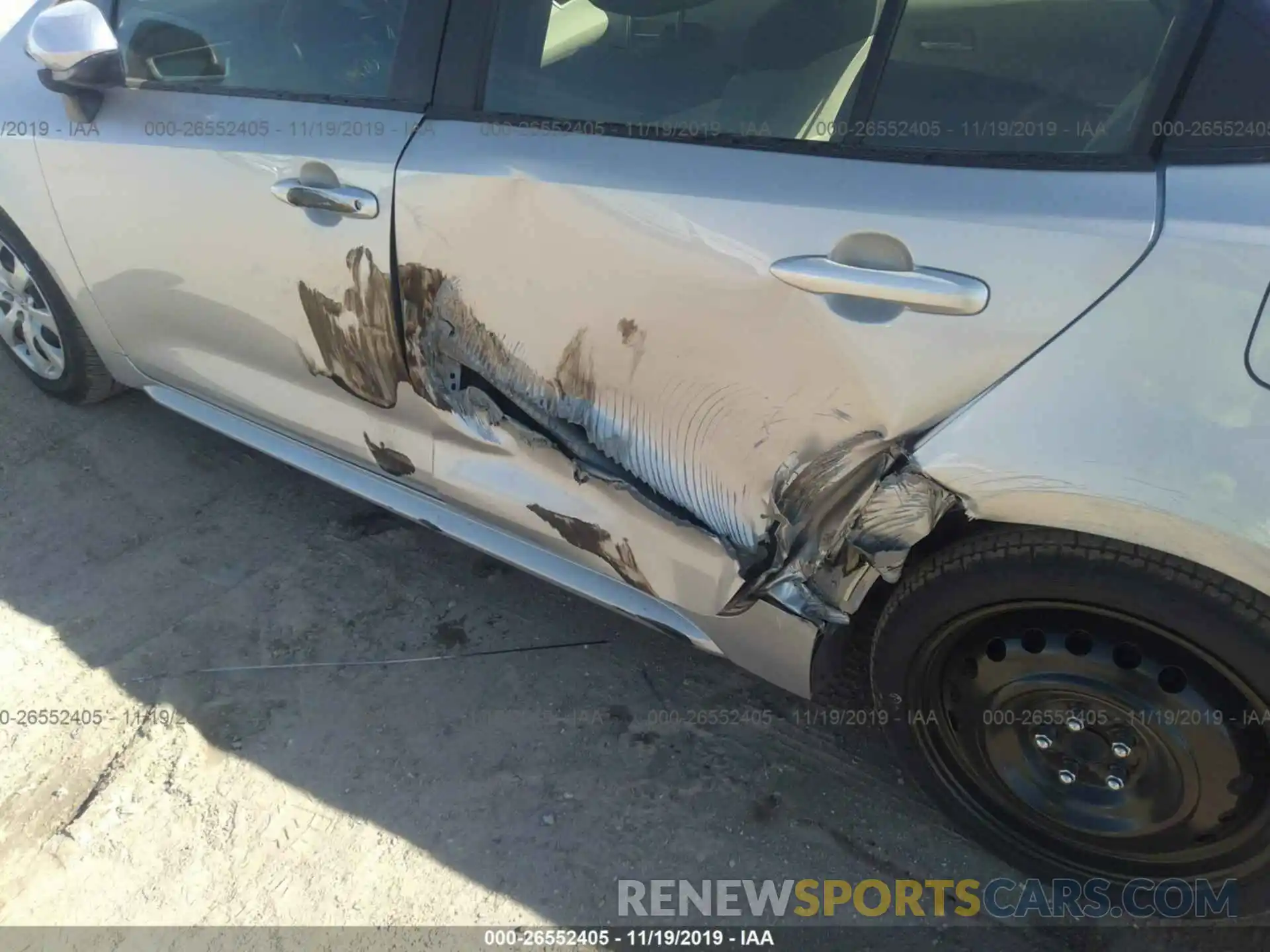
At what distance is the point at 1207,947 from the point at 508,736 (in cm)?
142

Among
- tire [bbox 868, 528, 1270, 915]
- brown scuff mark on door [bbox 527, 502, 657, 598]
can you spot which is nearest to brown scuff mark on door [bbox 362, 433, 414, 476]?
brown scuff mark on door [bbox 527, 502, 657, 598]

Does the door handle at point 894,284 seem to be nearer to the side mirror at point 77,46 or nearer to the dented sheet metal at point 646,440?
the dented sheet metal at point 646,440

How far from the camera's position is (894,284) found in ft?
4.58

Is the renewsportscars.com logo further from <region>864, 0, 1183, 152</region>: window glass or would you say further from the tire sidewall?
the tire sidewall

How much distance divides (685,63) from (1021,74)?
570mm

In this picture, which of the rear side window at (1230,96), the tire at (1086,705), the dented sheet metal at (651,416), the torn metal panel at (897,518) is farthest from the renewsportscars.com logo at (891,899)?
the rear side window at (1230,96)

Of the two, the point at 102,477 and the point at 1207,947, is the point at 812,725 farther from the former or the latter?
the point at 102,477

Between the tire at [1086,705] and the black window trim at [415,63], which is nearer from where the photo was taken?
the tire at [1086,705]

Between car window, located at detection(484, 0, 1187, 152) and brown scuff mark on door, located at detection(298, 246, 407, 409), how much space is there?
1.44 ft

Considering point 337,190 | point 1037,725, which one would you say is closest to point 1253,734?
point 1037,725

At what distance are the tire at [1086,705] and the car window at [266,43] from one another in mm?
1535

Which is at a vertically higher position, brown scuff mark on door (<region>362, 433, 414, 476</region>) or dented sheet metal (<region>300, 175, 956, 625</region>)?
dented sheet metal (<region>300, 175, 956, 625</region>)

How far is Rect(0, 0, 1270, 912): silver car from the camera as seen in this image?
1.31 metres

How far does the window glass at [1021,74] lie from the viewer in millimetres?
1349
